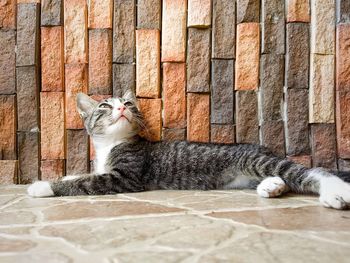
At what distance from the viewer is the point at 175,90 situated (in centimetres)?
230

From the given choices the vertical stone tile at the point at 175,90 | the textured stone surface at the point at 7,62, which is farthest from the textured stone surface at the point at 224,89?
the textured stone surface at the point at 7,62

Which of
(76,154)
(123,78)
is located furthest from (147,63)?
(76,154)

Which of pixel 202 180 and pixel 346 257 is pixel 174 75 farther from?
pixel 346 257

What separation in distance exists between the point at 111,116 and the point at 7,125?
2.60ft

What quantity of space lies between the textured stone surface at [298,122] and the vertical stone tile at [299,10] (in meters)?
0.47

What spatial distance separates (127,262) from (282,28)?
1.88m

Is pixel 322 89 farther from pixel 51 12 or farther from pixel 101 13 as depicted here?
pixel 51 12

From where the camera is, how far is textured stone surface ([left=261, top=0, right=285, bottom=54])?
2.22 metres

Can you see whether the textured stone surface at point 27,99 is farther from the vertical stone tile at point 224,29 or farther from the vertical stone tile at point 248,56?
the vertical stone tile at point 248,56

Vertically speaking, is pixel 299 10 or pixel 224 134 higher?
pixel 299 10

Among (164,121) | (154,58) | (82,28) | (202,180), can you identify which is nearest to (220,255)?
(202,180)

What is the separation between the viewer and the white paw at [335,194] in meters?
1.39

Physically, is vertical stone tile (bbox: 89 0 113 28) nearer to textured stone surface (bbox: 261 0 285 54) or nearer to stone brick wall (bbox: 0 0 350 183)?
stone brick wall (bbox: 0 0 350 183)

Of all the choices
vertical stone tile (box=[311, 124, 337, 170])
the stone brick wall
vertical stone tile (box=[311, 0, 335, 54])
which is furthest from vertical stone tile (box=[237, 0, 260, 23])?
vertical stone tile (box=[311, 124, 337, 170])
